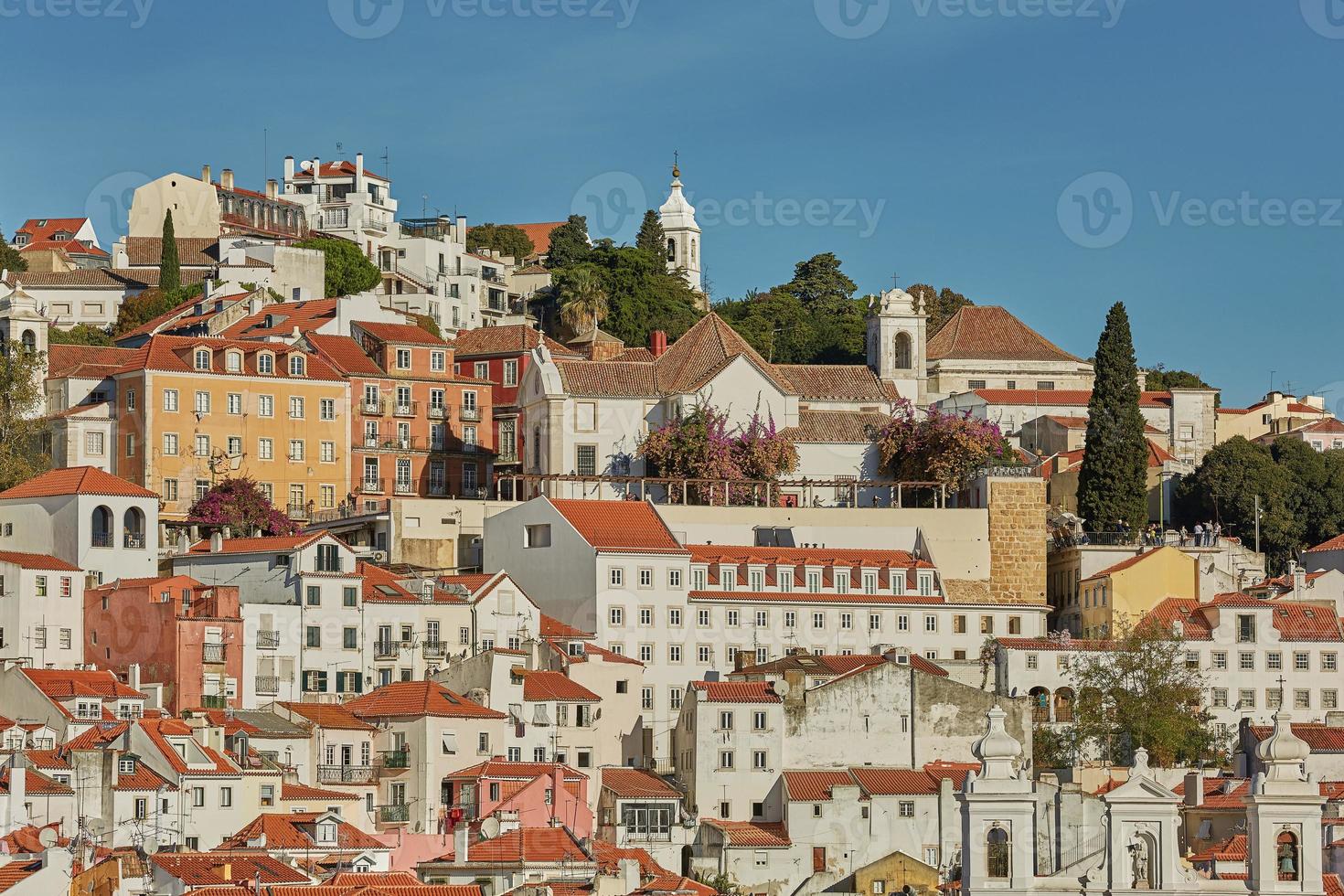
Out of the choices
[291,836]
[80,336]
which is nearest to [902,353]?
[80,336]

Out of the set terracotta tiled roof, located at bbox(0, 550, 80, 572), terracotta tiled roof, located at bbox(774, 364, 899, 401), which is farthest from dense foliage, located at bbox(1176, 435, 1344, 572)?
terracotta tiled roof, located at bbox(0, 550, 80, 572)

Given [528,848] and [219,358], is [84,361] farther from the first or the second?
[528,848]

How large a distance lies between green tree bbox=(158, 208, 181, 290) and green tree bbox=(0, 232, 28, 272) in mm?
6924

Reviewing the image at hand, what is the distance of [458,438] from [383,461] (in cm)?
318

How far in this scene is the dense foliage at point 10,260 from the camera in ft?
417

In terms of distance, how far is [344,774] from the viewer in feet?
226

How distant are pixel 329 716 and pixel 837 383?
3118 centimetres

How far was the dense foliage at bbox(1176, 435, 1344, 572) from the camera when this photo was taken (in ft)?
317

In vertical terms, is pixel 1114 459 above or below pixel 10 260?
below

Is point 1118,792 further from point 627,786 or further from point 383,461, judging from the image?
point 383,461

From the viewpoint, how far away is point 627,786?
71.1 m

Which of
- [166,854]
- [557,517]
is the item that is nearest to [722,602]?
[557,517]

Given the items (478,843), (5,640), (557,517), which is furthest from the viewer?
(557,517)

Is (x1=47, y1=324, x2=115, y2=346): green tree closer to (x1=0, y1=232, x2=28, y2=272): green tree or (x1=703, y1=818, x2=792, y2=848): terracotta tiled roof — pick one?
(x1=0, y1=232, x2=28, y2=272): green tree
